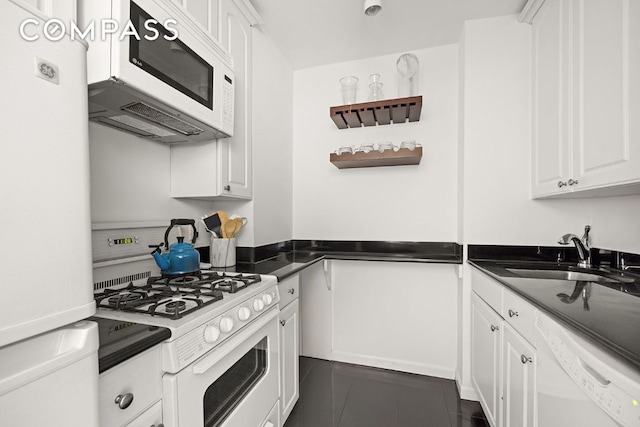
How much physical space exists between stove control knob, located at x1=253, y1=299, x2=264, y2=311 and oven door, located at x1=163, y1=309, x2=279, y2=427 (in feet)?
0.18

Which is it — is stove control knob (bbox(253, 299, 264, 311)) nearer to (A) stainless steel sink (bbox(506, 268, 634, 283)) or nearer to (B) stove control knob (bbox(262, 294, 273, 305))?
(B) stove control knob (bbox(262, 294, 273, 305))

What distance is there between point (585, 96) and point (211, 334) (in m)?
1.90

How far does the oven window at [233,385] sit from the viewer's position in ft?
3.25

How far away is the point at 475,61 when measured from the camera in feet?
6.31

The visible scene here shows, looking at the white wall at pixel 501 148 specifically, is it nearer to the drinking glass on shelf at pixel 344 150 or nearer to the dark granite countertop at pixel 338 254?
the dark granite countertop at pixel 338 254

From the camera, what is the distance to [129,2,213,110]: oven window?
1.00m

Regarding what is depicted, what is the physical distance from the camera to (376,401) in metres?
1.85

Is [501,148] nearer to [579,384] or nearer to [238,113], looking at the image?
[579,384]

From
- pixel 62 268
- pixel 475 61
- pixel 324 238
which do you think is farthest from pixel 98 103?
pixel 475 61

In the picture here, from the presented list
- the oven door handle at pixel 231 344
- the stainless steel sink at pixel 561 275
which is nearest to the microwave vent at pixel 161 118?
the oven door handle at pixel 231 344

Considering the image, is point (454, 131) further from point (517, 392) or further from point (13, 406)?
point (13, 406)

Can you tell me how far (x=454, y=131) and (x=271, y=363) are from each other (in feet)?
6.74

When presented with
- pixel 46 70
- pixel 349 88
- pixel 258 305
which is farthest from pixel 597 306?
pixel 349 88

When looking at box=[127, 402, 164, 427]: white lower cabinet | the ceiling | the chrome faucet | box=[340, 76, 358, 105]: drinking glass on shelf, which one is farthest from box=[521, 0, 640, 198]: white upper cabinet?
box=[127, 402, 164, 427]: white lower cabinet
